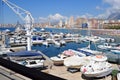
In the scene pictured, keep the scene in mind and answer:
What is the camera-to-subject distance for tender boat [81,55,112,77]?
606 inches

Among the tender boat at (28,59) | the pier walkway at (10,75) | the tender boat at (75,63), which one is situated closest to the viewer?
the pier walkway at (10,75)

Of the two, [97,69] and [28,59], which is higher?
[28,59]

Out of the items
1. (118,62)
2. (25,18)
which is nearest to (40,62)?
(118,62)

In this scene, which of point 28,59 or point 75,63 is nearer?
point 75,63

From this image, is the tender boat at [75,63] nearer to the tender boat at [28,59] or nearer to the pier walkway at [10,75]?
the tender boat at [28,59]

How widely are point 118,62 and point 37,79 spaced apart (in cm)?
2001

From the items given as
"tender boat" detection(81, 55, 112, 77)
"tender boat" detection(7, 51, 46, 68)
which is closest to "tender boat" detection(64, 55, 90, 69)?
"tender boat" detection(81, 55, 112, 77)

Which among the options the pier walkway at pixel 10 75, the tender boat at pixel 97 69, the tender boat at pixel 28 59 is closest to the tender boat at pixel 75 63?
the tender boat at pixel 97 69

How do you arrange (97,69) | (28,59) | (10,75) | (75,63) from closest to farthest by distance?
1. (10,75)
2. (97,69)
3. (75,63)
4. (28,59)

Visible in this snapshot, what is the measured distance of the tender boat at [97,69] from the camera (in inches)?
606

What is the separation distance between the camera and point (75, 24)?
7224 inches

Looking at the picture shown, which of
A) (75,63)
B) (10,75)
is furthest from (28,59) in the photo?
(10,75)

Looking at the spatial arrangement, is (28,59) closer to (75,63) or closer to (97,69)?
(75,63)

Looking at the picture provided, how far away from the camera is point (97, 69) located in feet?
52.0
